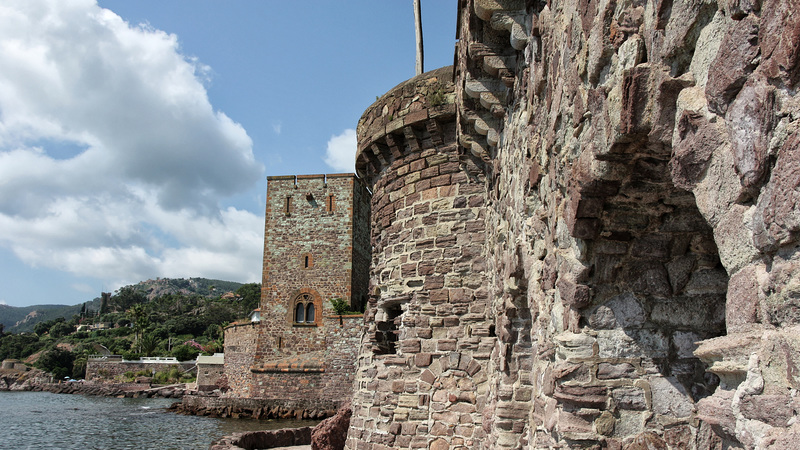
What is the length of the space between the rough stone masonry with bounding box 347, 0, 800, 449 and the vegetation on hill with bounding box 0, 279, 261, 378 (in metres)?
47.8

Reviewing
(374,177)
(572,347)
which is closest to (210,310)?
(374,177)

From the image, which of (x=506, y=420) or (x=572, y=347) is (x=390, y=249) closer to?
(x=506, y=420)

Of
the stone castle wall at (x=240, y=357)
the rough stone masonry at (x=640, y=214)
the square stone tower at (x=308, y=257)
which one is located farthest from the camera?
the stone castle wall at (x=240, y=357)

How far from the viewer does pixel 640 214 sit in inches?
90.2

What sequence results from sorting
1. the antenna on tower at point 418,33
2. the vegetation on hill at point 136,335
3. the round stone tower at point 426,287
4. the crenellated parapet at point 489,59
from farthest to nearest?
the vegetation on hill at point 136,335
the antenna on tower at point 418,33
the round stone tower at point 426,287
the crenellated parapet at point 489,59

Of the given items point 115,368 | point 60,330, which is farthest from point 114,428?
point 60,330

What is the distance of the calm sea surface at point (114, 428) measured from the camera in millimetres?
17109

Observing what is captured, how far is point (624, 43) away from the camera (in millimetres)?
1845

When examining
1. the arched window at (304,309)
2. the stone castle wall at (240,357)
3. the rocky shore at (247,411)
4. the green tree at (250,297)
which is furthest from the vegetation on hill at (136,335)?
the arched window at (304,309)

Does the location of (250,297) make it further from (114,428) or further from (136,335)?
(114,428)

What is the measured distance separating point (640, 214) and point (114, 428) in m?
23.8

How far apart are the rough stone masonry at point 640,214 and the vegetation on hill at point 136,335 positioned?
157 ft

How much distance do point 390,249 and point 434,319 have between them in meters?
1.13

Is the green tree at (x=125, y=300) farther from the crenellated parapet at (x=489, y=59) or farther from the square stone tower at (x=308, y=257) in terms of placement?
the crenellated parapet at (x=489, y=59)
